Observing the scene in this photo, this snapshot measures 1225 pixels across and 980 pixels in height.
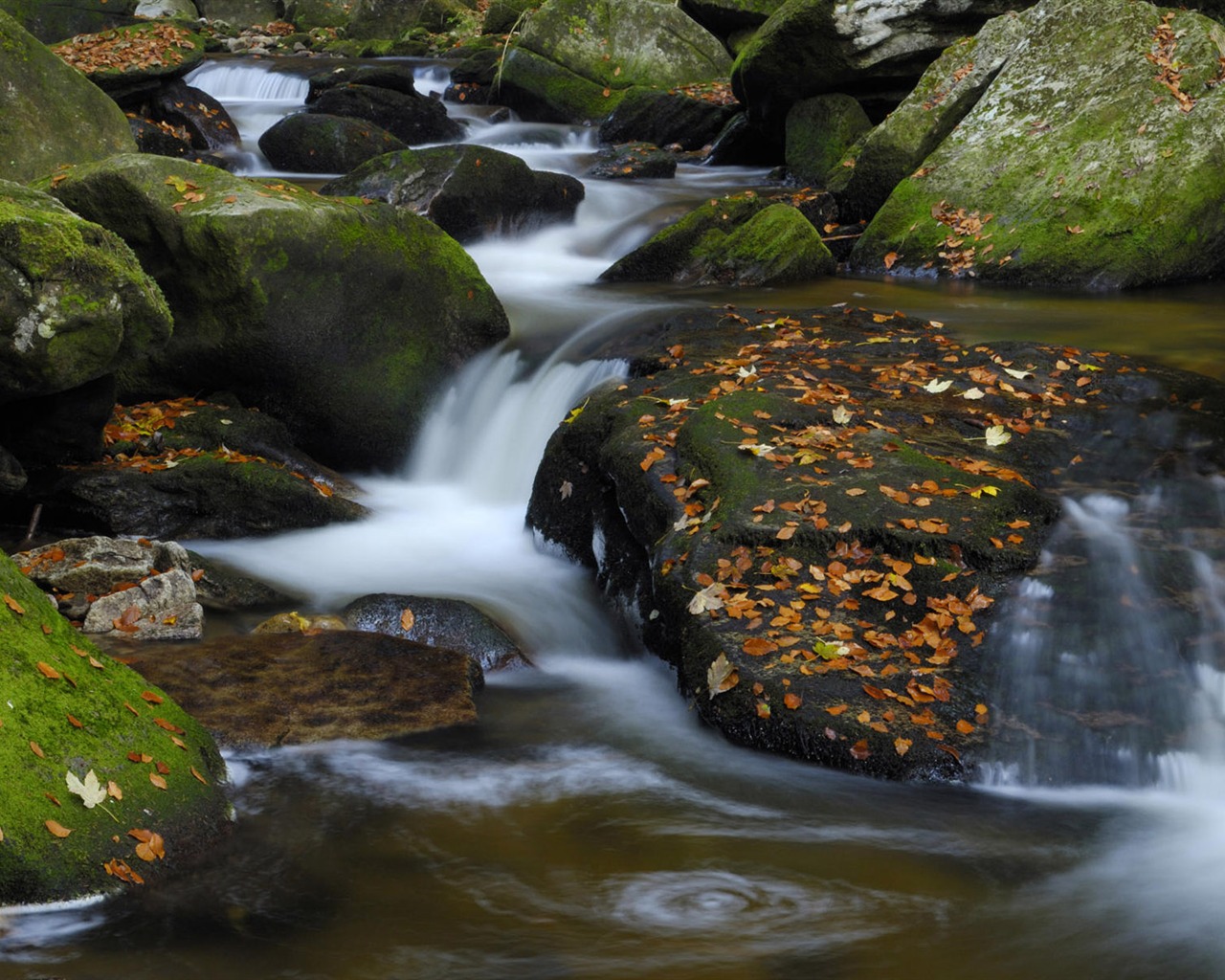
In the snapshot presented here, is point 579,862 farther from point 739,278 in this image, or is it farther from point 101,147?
point 101,147

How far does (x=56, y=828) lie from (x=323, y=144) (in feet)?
44.9

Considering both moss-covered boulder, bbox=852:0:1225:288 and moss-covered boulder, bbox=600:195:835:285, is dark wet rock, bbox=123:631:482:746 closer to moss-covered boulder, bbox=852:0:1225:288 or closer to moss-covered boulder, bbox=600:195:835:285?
moss-covered boulder, bbox=600:195:835:285

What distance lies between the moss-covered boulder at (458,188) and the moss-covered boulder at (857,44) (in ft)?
13.0

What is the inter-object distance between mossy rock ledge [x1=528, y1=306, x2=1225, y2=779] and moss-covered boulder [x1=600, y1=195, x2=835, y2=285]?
299 centimetres

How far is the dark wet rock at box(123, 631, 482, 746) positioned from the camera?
16.0 ft

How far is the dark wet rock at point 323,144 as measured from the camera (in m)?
15.7

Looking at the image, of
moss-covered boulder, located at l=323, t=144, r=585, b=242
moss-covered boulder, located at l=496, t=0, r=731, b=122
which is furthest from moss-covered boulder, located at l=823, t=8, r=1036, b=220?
moss-covered boulder, located at l=496, t=0, r=731, b=122

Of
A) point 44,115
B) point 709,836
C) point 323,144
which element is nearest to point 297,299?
point 44,115

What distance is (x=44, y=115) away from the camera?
401 inches

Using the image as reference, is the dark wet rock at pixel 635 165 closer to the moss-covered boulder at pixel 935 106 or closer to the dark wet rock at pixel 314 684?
the moss-covered boulder at pixel 935 106

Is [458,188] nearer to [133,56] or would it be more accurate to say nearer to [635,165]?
[635,165]

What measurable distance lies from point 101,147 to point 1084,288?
29.7 feet

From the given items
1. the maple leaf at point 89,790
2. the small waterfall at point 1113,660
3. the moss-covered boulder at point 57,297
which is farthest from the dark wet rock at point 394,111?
the maple leaf at point 89,790

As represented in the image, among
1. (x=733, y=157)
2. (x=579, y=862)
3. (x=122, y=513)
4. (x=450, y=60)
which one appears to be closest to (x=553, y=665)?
(x=579, y=862)
